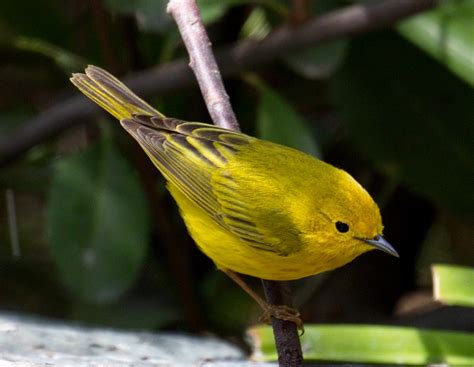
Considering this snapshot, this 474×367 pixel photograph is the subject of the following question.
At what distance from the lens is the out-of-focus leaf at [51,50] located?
3.41 m

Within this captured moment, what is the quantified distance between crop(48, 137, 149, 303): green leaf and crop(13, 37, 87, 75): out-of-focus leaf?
328mm

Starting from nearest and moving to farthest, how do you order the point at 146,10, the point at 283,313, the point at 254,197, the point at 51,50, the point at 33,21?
1. the point at 283,313
2. the point at 254,197
3. the point at 146,10
4. the point at 51,50
5. the point at 33,21

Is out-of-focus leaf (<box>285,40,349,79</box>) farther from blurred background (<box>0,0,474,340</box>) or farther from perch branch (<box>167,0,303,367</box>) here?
perch branch (<box>167,0,303,367</box>)

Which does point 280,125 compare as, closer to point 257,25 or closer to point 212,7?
point 212,7

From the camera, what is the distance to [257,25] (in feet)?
11.7

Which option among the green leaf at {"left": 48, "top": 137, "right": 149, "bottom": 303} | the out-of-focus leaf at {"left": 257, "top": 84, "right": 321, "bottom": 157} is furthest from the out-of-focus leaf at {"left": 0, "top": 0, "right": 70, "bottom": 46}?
the out-of-focus leaf at {"left": 257, "top": 84, "right": 321, "bottom": 157}

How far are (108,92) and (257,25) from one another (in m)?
1.15

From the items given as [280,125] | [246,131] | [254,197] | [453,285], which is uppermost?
[246,131]

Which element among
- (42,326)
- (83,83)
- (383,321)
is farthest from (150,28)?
(383,321)

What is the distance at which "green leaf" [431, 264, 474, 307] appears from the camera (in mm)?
2410

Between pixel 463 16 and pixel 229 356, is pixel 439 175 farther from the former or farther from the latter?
pixel 229 356

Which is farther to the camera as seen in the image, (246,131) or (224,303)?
(246,131)

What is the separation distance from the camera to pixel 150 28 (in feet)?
9.89

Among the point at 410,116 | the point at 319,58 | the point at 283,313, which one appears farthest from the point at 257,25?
the point at 283,313
